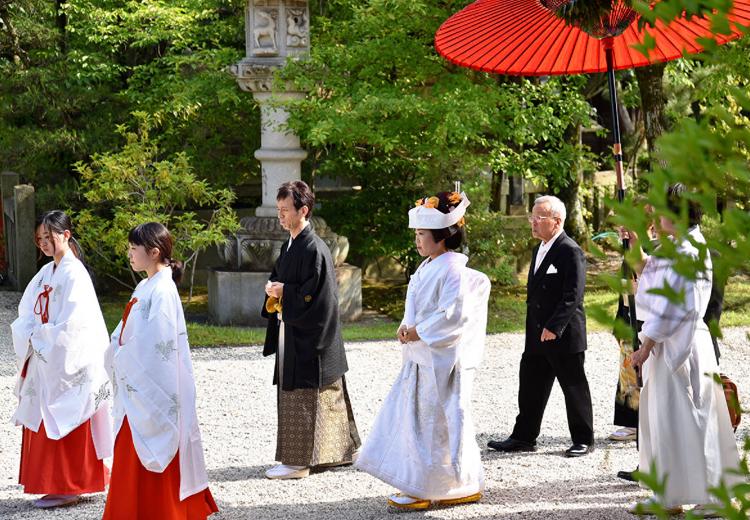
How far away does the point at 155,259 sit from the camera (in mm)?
5082

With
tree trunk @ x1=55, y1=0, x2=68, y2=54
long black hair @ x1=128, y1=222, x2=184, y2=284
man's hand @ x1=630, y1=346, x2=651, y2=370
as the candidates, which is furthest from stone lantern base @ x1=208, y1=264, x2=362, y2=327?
man's hand @ x1=630, y1=346, x2=651, y2=370

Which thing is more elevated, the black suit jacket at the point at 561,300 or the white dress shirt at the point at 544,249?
the white dress shirt at the point at 544,249

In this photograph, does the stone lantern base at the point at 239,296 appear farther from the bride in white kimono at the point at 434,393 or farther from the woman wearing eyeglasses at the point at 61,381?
the bride in white kimono at the point at 434,393

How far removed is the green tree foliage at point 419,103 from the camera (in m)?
10.3

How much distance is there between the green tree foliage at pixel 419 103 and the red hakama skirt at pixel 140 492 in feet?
17.8

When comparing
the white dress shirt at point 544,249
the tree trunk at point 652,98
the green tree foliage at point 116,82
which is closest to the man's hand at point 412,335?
the white dress shirt at point 544,249

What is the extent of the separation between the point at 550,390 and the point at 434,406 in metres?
1.36

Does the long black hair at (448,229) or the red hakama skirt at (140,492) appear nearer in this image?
the red hakama skirt at (140,492)

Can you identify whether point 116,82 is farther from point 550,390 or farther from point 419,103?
point 550,390

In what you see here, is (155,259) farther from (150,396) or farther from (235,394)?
(235,394)

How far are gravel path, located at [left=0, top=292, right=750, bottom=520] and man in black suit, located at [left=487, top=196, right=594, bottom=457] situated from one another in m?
0.24

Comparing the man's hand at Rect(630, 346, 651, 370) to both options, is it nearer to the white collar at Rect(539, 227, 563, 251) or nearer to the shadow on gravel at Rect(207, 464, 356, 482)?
the white collar at Rect(539, 227, 563, 251)

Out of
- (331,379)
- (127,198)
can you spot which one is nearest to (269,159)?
(127,198)

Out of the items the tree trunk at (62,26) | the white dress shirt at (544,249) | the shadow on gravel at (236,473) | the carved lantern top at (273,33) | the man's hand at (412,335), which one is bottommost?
the shadow on gravel at (236,473)
